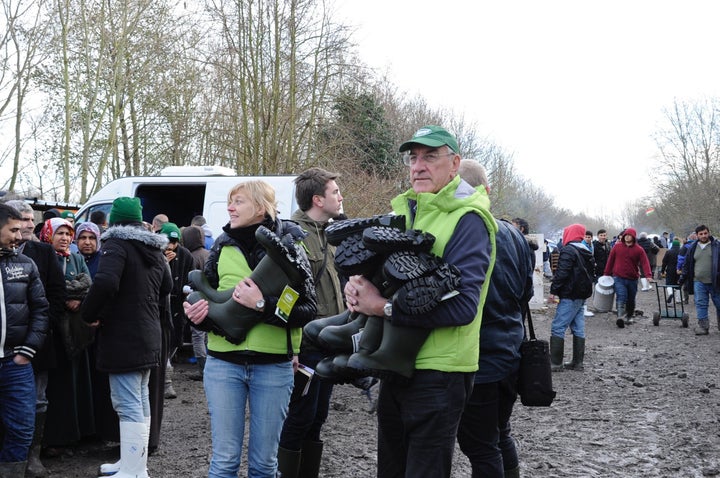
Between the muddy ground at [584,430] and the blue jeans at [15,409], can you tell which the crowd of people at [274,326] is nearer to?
the blue jeans at [15,409]

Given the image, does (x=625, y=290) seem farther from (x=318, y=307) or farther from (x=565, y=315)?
(x=318, y=307)

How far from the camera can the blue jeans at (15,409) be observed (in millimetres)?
4828

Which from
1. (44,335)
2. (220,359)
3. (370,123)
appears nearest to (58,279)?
(44,335)

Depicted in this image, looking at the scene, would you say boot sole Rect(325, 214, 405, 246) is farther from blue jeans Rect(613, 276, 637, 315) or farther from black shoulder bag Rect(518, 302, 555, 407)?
blue jeans Rect(613, 276, 637, 315)

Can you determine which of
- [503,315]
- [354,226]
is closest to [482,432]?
[503,315]

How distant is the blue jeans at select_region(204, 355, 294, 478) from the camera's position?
147 inches

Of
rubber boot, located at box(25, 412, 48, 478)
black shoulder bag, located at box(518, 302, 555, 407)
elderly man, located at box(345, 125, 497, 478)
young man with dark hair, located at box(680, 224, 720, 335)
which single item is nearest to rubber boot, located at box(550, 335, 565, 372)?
young man with dark hair, located at box(680, 224, 720, 335)

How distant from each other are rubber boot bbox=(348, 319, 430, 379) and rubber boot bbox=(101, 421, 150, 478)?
8.55 ft

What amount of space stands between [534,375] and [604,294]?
50.1 feet

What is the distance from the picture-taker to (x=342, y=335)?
324 cm

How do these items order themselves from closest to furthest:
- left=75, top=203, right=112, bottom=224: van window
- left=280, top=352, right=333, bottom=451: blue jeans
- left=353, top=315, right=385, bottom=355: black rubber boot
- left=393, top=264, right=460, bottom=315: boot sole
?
left=393, top=264, right=460, bottom=315: boot sole → left=353, top=315, right=385, bottom=355: black rubber boot → left=280, top=352, right=333, bottom=451: blue jeans → left=75, top=203, right=112, bottom=224: van window

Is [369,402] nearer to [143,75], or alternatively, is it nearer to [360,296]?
[360,296]

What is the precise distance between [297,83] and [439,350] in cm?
1670

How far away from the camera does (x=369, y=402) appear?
25.2 feet
